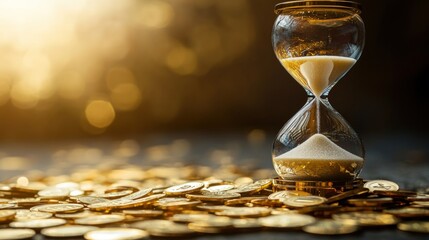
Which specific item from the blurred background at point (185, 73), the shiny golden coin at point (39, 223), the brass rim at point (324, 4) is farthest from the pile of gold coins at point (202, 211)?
the blurred background at point (185, 73)

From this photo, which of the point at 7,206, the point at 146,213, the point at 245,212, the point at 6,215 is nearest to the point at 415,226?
the point at 245,212

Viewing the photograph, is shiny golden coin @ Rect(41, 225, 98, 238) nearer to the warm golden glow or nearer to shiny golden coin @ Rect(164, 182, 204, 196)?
shiny golden coin @ Rect(164, 182, 204, 196)

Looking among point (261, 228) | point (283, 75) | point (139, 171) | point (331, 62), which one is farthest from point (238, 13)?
point (261, 228)

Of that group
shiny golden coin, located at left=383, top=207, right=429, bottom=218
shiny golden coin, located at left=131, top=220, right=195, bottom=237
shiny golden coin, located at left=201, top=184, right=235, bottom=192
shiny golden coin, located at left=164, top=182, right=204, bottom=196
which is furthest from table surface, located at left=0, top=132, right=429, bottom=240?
shiny golden coin, located at left=131, top=220, right=195, bottom=237

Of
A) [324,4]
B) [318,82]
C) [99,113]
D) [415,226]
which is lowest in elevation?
[415,226]

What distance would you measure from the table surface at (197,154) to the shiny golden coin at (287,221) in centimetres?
74

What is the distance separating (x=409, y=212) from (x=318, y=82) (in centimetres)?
45

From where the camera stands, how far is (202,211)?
1696mm

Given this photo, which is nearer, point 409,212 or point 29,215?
point 409,212

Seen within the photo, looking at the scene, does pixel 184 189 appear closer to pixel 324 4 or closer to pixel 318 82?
pixel 318 82

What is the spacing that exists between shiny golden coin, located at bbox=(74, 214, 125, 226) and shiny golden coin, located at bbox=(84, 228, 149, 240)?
9 cm

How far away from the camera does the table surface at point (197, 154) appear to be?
2.99 meters

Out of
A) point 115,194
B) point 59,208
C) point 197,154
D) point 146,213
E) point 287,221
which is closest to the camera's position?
point 287,221

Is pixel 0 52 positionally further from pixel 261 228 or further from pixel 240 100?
pixel 261 228
